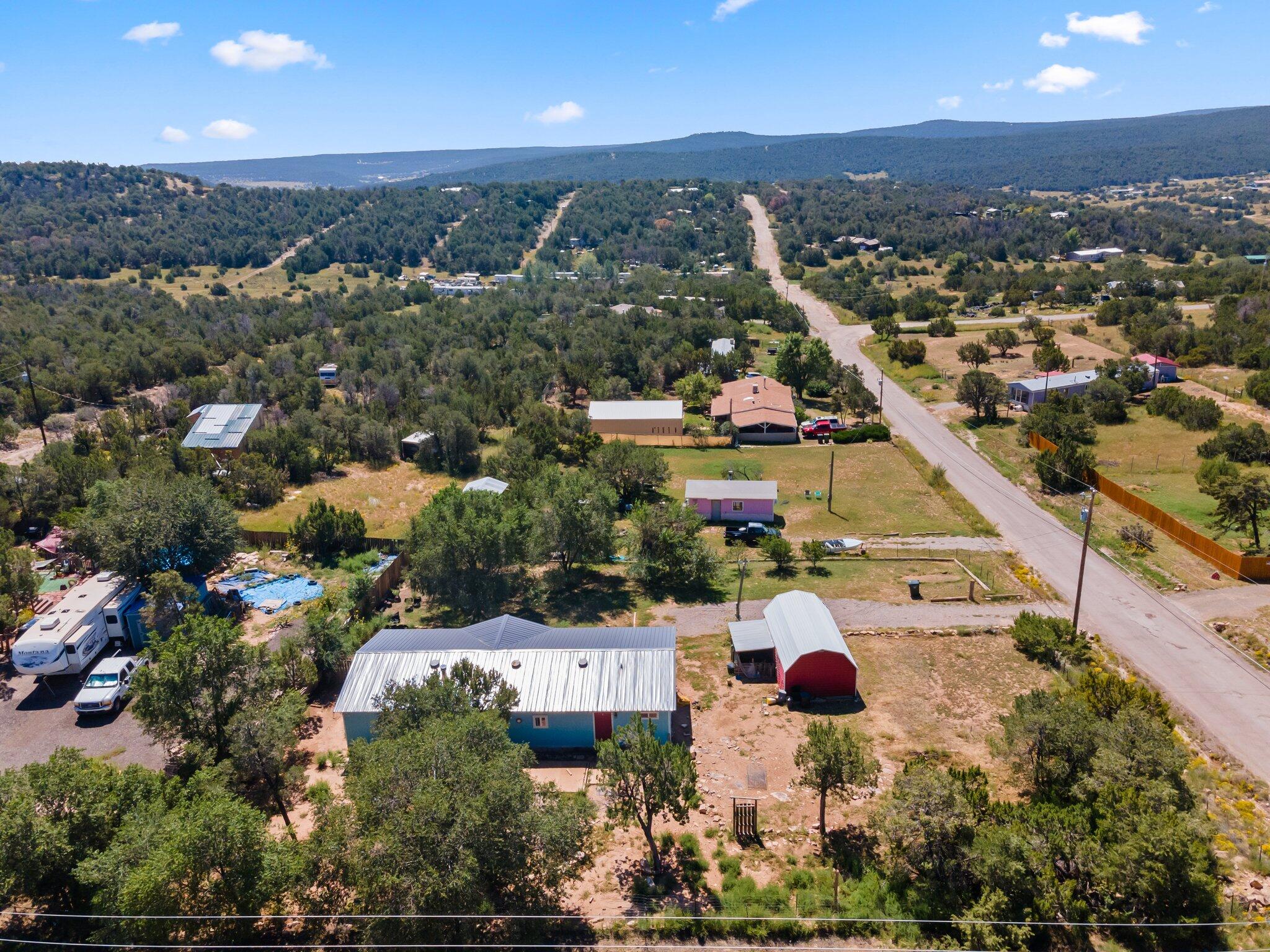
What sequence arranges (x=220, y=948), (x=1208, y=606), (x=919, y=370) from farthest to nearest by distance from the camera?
(x=919, y=370)
(x=1208, y=606)
(x=220, y=948)

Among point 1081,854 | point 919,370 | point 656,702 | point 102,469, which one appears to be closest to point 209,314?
point 102,469

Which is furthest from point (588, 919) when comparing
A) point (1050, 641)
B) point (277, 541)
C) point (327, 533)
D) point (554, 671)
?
point (277, 541)

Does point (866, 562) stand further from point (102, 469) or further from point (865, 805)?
point (102, 469)

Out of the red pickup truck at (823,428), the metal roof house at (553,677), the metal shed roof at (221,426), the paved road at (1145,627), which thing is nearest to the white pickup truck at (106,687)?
the metal roof house at (553,677)

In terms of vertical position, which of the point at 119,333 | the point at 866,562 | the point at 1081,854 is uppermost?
the point at 119,333

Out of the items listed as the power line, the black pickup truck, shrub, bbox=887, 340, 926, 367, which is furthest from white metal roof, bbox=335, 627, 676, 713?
shrub, bbox=887, 340, 926, 367

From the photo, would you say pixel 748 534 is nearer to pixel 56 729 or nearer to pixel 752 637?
pixel 752 637
